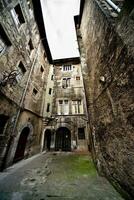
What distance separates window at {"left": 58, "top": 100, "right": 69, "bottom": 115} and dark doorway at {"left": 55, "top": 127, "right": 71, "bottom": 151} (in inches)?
68.6

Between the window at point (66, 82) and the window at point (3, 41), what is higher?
Result: the window at point (66, 82)

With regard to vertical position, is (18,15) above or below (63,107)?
above

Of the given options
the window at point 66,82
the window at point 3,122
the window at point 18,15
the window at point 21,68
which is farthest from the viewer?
the window at point 66,82

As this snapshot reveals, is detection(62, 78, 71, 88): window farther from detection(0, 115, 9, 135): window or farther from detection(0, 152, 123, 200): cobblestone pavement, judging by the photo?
detection(0, 152, 123, 200): cobblestone pavement

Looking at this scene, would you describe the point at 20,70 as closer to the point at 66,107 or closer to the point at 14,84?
the point at 14,84

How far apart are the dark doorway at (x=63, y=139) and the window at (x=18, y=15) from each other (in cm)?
951

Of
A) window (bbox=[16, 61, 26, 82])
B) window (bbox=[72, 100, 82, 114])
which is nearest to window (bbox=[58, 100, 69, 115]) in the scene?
window (bbox=[72, 100, 82, 114])

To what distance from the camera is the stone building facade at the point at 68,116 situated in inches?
379

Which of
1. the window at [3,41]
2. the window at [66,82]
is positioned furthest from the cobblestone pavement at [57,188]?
the window at [66,82]

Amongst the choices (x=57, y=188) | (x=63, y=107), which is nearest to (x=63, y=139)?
(x=63, y=107)

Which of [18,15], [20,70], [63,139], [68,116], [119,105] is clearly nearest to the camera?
[119,105]

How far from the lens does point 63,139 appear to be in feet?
32.9

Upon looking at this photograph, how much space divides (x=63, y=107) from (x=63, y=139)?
3.44 meters

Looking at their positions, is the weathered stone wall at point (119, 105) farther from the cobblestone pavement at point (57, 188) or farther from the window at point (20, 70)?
the window at point (20, 70)
